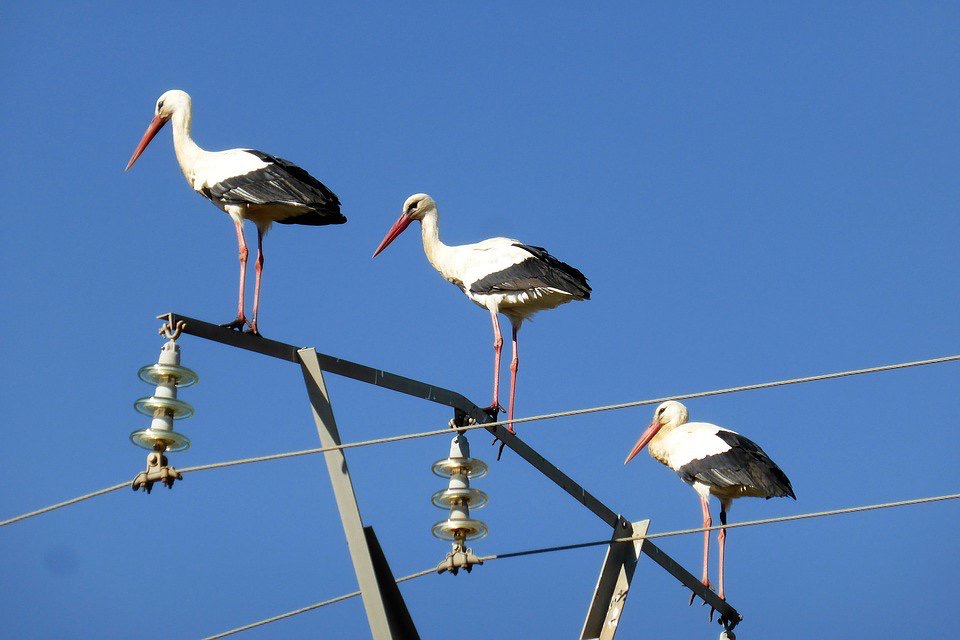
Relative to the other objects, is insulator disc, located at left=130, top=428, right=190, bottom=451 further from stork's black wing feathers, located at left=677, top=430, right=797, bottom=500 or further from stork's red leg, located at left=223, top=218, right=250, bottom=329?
stork's black wing feathers, located at left=677, top=430, right=797, bottom=500

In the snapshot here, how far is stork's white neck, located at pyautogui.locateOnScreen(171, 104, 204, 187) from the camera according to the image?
12297mm

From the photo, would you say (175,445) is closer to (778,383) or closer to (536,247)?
(778,383)

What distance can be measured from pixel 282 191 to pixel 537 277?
255cm

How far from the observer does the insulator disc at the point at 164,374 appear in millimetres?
8500

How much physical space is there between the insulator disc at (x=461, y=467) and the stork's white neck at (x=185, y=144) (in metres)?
4.00

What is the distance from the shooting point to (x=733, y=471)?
599 inches

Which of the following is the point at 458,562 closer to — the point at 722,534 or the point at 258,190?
the point at 258,190

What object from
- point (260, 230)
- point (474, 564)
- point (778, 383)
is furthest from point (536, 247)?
point (778, 383)

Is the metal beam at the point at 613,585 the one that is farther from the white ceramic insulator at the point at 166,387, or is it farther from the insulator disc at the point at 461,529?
the white ceramic insulator at the point at 166,387

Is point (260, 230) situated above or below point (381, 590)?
above

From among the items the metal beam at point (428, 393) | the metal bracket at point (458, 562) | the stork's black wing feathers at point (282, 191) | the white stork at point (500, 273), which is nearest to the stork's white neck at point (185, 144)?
the stork's black wing feathers at point (282, 191)

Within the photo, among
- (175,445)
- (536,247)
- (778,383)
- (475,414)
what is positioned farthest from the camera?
(536,247)

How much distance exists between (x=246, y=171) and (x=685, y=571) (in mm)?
4419

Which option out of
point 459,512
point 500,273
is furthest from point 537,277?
point 459,512
